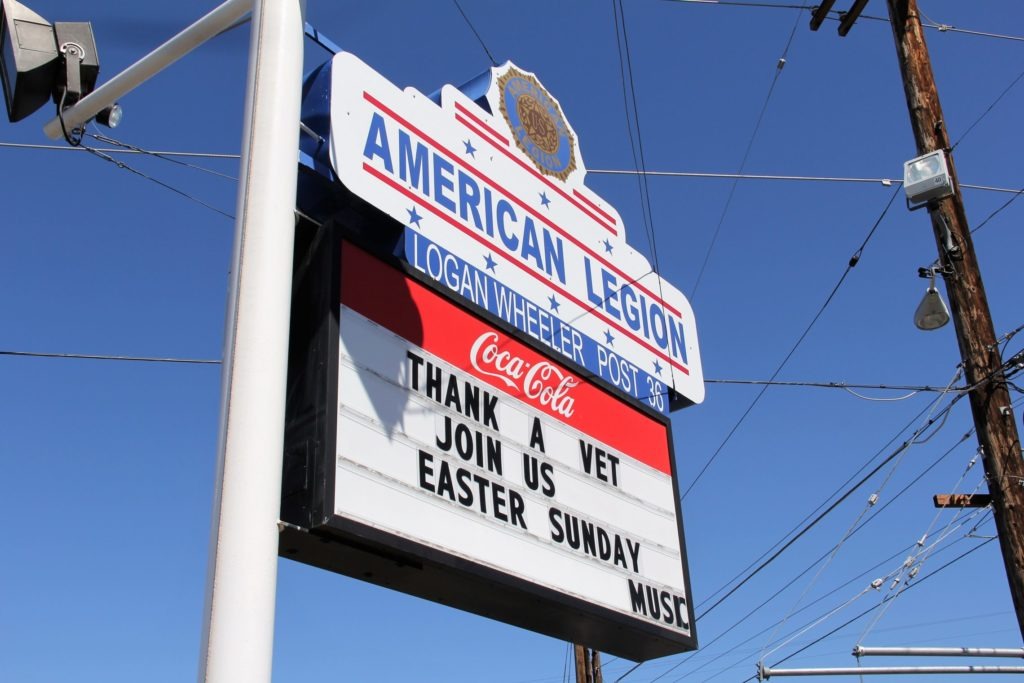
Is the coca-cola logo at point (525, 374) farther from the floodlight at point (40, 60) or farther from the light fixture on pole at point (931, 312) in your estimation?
the light fixture on pole at point (931, 312)

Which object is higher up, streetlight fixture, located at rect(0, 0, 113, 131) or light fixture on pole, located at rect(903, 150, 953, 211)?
light fixture on pole, located at rect(903, 150, 953, 211)

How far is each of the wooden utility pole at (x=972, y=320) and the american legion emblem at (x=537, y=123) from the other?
5.60 meters

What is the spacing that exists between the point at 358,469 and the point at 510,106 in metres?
3.52

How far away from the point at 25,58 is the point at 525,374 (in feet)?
10.6

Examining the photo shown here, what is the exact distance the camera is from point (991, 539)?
12859 millimetres

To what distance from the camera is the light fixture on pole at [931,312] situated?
11.8 meters

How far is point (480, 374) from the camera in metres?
6.48

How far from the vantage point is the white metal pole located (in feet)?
12.0

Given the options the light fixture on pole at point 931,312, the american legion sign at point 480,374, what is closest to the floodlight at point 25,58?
the american legion sign at point 480,374

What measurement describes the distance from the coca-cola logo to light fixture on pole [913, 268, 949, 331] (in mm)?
6079

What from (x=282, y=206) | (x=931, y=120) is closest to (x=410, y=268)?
(x=282, y=206)

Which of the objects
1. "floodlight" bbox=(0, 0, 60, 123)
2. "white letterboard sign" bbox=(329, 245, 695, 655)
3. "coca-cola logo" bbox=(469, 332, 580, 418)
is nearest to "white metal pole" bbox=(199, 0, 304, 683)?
"floodlight" bbox=(0, 0, 60, 123)

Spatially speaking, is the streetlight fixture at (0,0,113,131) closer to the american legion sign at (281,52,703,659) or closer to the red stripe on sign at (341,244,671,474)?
the american legion sign at (281,52,703,659)

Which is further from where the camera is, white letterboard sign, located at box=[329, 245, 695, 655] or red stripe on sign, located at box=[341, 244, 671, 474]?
red stripe on sign, located at box=[341, 244, 671, 474]
